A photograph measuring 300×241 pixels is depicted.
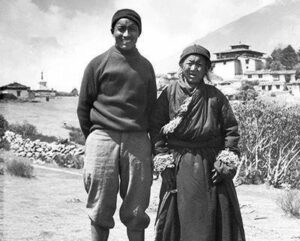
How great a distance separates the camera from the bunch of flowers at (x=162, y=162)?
3.94 meters

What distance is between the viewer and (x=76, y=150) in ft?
57.4

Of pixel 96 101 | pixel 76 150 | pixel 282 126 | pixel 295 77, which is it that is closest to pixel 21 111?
pixel 76 150

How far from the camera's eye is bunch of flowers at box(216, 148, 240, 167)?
12.8 ft

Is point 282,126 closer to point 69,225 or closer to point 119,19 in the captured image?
point 69,225

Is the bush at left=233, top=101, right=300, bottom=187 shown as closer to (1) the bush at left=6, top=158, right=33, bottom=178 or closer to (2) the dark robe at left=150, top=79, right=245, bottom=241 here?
(1) the bush at left=6, top=158, right=33, bottom=178

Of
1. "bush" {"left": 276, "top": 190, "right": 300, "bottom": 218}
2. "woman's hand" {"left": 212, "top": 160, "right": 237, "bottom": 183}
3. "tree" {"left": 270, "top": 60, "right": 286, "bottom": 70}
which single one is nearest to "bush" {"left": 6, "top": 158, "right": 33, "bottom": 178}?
"bush" {"left": 276, "top": 190, "right": 300, "bottom": 218}

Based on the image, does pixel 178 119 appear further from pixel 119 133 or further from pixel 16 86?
pixel 16 86

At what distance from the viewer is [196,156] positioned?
3.97 m

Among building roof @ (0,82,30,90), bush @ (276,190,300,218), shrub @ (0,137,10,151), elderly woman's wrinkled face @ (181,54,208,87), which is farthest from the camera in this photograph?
building roof @ (0,82,30,90)

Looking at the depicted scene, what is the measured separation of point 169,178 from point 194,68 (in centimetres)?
100

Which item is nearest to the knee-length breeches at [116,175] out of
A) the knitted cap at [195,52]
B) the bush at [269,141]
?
the knitted cap at [195,52]

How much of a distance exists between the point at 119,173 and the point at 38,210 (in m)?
4.31

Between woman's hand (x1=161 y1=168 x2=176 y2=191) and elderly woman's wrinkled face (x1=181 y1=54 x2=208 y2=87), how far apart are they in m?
0.80

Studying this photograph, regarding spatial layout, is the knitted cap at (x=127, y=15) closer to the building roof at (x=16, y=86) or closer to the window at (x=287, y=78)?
the building roof at (x=16, y=86)
